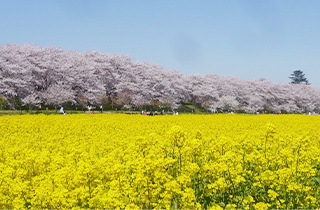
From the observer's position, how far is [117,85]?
2354 inches

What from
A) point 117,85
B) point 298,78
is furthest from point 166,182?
point 298,78

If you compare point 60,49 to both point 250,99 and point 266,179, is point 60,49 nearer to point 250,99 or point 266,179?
point 250,99

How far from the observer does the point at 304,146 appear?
9039 millimetres

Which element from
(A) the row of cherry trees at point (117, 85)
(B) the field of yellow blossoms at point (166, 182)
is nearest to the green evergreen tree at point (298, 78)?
(A) the row of cherry trees at point (117, 85)

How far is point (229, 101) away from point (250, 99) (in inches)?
539

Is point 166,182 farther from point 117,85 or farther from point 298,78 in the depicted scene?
point 298,78

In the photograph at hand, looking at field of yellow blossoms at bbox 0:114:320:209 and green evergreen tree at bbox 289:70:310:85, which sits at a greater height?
green evergreen tree at bbox 289:70:310:85

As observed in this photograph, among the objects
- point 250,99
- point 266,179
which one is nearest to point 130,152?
point 266,179

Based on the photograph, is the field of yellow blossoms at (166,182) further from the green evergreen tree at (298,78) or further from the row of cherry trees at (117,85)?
the green evergreen tree at (298,78)

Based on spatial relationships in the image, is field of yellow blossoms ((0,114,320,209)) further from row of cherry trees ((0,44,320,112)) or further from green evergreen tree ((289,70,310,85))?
green evergreen tree ((289,70,310,85))

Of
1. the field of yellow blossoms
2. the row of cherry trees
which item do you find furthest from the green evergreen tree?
the field of yellow blossoms

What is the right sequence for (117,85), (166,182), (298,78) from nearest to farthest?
(166,182) < (117,85) < (298,78)

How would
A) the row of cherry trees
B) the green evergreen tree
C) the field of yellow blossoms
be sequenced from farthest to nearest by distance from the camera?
the green evergreen tree
the row of cherry trees
the field of yellow blossoms

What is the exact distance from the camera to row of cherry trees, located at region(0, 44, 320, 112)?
42.7 meters
